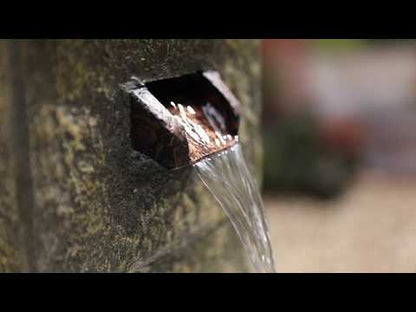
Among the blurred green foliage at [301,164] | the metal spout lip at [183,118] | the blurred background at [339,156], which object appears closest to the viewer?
the metal spout lip at [183,118]

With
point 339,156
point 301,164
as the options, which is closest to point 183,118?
point 301,164

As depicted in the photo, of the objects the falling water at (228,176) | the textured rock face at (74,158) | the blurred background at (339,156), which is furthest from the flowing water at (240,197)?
the blurred background at (339,156)

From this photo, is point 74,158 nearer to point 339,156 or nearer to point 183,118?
point 183,118

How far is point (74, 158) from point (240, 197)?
1.27 ft

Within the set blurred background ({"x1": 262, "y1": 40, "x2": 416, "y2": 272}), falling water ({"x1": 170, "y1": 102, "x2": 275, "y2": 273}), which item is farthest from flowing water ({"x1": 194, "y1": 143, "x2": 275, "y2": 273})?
blurred background ({"x1": 262, "y1": 40, "x2": 416, "y2": 272})

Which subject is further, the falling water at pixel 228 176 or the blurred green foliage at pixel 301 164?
the blurred green foliage at pixel 301 164

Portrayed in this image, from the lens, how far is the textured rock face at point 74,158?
0.98 metres

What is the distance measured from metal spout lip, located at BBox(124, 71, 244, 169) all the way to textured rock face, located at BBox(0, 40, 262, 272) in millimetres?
31

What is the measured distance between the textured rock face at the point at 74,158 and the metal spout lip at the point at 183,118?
3 cm

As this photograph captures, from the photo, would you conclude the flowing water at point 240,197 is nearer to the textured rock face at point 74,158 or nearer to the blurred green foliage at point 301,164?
the textured rock face at point 74,158

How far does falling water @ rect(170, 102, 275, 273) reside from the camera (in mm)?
1063

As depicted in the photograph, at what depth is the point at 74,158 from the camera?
3.42 feet

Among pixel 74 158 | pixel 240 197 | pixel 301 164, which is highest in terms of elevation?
pixel 74 158

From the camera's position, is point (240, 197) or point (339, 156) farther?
point (339, 156)
